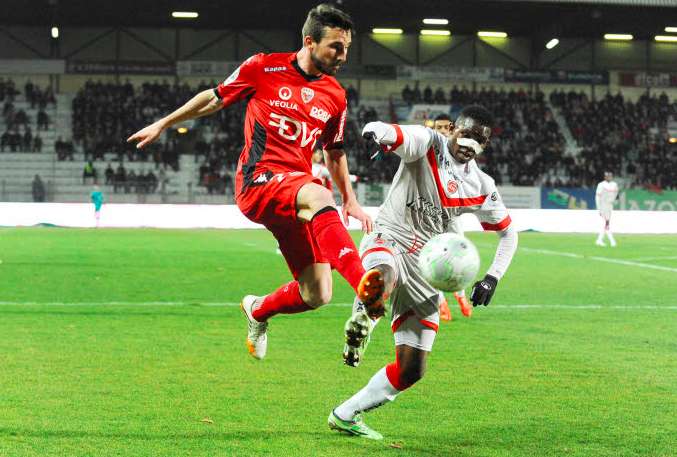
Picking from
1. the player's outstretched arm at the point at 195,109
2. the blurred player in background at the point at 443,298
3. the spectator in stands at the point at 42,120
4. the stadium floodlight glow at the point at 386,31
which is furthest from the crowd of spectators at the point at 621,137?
the player's outstretched arm at the point at 195,109

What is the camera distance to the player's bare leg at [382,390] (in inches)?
221

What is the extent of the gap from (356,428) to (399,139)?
1651 millimetres

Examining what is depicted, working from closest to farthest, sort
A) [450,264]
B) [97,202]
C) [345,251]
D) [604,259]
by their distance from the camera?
[450,264]
[345,251]
[604,259]
[97,202]

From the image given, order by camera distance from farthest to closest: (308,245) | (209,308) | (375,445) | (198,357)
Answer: (209,308), (198,357), (308,245), (375,445)

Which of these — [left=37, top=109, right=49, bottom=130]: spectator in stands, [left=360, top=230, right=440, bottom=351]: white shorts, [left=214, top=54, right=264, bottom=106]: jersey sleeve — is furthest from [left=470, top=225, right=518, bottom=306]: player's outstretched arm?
[left=37, top=109, right=49, bottom=130]: spectator in stands

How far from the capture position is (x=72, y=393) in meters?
6.85

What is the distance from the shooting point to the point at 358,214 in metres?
6.29

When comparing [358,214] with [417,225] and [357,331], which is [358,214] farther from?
[357,331]

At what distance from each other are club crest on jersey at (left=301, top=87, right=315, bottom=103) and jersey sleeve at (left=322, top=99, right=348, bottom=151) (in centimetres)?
25

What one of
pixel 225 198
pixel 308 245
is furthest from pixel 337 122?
pixel 225 198

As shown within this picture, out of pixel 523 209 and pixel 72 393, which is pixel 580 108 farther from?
pixel 72 393

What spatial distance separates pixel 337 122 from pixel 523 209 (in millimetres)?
30522

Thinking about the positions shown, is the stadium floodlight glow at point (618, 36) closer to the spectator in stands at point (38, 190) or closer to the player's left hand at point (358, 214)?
the spectator in stands at point (38, 190)

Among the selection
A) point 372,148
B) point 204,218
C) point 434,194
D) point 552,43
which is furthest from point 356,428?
point 552,43
